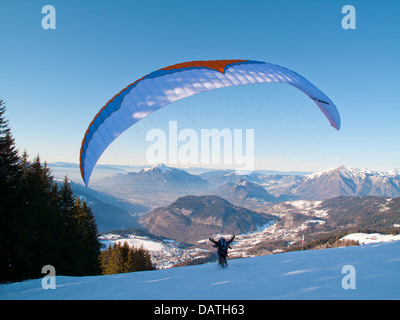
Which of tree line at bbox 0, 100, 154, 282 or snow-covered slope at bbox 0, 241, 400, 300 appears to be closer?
snow-covered slope at bbox 0, 241, 400, 300

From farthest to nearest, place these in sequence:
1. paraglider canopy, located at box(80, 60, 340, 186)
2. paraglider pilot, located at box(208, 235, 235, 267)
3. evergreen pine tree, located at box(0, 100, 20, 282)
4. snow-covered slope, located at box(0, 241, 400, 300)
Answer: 1. evergreen pine tree, located at box(0, 100, 20, 282)
2. paraglider pilot, located at box(208, 235, 235, 267)
3. paraglider canopy, located at box(80, 60, 340, 186)
4. snow-covered slope, located at box(0, 241, 400, 300)

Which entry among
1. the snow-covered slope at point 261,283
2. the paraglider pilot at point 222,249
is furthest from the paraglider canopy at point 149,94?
the paraglider pilot at point 222,249

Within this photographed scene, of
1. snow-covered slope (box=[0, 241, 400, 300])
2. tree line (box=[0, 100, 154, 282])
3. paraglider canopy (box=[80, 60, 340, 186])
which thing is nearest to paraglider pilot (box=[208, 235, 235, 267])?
snow-covered slope (box=[0, 241, 400, 300])

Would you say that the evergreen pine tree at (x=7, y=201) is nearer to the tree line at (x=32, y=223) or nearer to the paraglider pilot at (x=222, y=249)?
the tree line at (x=32, y=223)

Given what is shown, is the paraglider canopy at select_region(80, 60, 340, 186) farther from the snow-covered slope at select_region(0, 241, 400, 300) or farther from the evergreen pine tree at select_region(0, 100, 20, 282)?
the evergreen pine tree at select_region(0, 100, 20, 282)
